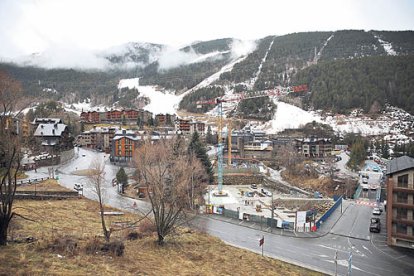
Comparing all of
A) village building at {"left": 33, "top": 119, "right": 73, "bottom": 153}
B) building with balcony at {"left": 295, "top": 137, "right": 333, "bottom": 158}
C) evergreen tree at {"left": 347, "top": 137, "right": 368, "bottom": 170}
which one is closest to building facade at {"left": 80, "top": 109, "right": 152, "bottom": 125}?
village building at {"left": 33, "top": 119, "right": 73, "bottom": 153}

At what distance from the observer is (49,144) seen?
2554 inches

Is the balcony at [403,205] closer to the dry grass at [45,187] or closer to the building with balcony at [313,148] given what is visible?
the dry grass at [45,187]

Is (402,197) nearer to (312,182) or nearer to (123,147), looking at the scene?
(312,182)

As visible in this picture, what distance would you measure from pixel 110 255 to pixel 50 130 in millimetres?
58727

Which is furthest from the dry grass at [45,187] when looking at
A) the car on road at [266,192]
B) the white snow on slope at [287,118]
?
the white snow on slope at [287,118]

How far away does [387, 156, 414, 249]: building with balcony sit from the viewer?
2661cm

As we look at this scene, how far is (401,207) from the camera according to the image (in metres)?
27.2

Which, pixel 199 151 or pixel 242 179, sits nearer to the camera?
pixel 199 151

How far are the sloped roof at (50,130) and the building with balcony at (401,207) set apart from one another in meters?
60.1

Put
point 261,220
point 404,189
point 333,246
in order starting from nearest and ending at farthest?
point 333,246
point 404,189
point 261,220

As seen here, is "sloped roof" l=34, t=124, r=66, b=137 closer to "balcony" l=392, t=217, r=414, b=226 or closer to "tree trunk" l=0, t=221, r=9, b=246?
"tree trunk" l=0, t=221, r=9, b=246

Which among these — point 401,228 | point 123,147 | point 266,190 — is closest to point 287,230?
point 401,228

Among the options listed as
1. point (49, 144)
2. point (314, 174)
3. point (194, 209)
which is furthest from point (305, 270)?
point (49, 144)

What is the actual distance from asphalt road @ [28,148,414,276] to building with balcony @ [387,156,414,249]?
1.07m
